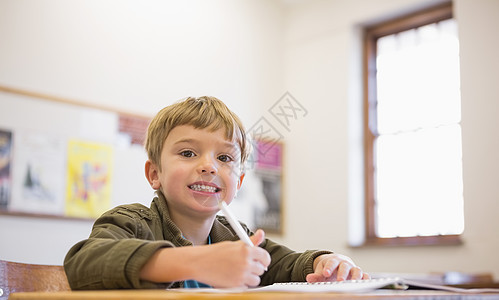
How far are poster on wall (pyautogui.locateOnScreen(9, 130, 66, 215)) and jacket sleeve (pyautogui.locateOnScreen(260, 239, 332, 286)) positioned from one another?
2.37 meters

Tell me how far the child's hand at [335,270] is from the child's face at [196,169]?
26 centimetres

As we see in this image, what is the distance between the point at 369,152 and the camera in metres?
4.63

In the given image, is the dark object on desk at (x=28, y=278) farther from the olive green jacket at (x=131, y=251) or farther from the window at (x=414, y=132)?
the window at (x=414, y=132)

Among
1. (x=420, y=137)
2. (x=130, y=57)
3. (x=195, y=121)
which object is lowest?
(x=195, y=121)

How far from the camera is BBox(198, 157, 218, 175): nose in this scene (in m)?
1.27

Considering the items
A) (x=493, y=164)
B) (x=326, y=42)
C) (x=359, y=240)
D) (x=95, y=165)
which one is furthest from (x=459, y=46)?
(x=95, y=165)

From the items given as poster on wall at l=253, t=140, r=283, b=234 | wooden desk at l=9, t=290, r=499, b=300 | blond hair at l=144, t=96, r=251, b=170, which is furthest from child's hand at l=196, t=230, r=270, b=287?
poster on wall at l=253, t=140, r=283, b=234

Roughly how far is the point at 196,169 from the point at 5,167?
8.19 feet

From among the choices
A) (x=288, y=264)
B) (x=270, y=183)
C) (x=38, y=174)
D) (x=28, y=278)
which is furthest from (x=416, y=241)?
(x=28, y=278)

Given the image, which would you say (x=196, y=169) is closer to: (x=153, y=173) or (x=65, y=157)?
(x=153, y=173)

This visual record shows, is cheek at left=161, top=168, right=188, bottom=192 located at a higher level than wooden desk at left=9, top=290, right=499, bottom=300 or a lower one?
higher

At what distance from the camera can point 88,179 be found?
376 cm

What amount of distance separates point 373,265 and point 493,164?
1099 mm

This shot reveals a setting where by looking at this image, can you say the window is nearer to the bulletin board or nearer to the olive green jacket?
the bulletin board
